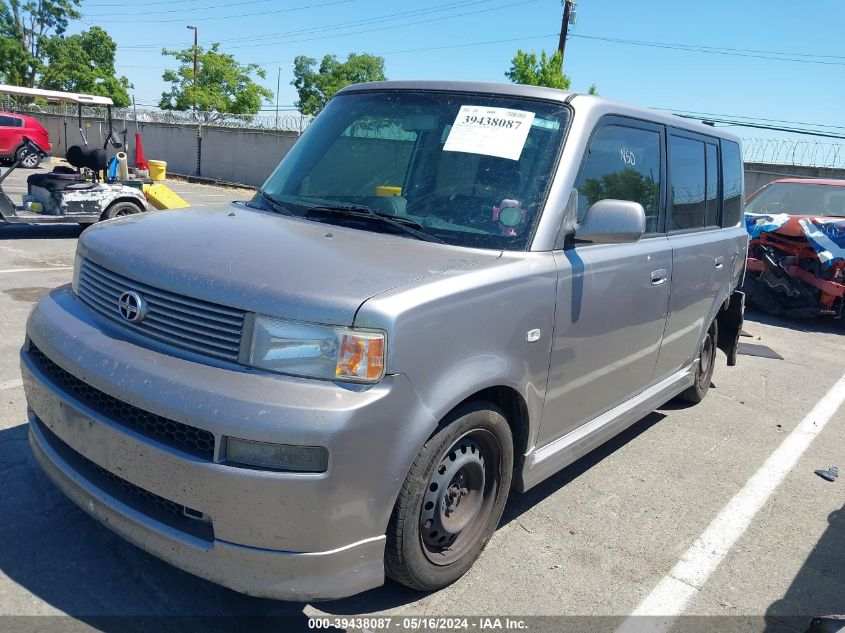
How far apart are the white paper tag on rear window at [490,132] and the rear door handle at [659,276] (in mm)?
1209

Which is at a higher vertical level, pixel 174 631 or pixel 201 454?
pixel 201 454

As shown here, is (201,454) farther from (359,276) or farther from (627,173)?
(627,173)

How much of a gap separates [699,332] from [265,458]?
3754 millimetres

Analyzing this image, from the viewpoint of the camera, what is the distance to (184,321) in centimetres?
241

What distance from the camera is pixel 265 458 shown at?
7.14ft

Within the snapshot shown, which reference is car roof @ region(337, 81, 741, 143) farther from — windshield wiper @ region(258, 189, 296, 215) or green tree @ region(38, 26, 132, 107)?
green tree @ region(38, 26, 132, 107)

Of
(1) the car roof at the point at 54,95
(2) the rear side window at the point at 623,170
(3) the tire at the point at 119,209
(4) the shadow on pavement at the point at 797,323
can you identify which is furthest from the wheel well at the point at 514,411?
(1) the car roof at the point at 54,95

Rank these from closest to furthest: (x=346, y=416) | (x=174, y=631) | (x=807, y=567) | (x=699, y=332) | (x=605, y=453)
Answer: (x=346, y=416)
(x=174, y=631)
(x=807, y=567)
(x=605, y=453)
(x=699, y=332)

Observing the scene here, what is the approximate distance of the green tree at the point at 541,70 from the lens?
27672 millimetres

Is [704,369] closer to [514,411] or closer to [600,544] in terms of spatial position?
[600,544]

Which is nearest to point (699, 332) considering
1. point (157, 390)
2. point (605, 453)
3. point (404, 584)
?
point (605, 453)

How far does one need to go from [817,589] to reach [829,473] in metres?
1.57

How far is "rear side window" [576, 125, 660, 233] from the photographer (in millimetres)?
3389

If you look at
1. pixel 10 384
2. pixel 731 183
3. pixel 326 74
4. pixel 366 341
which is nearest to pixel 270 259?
pixel 366 341
